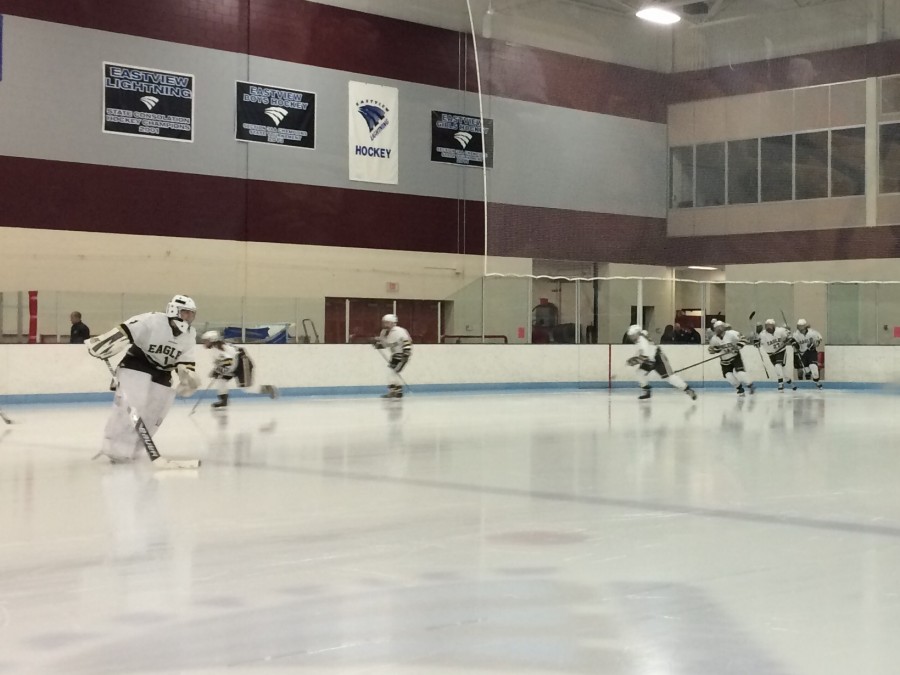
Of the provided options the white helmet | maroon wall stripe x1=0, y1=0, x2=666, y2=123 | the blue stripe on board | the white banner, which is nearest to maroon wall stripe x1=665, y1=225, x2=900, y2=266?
the blue stripe on board

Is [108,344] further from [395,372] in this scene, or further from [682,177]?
[682,177]

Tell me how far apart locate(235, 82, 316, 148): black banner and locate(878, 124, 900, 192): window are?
11.0 metres

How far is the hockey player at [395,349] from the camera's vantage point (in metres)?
16.8

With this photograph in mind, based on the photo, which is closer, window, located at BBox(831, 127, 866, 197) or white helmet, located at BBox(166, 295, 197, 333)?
white helmet, located at BBox(166, 295, 197, 333)

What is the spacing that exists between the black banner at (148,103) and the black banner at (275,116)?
0.98m

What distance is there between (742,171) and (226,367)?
13.0 meters

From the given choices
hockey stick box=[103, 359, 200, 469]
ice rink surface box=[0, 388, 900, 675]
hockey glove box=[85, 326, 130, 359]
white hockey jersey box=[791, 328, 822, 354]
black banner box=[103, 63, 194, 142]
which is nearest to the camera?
ice rink surface box=[0, 388, 900, 675]

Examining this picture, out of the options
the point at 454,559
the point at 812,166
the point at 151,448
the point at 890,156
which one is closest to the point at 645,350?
the point at 812,166

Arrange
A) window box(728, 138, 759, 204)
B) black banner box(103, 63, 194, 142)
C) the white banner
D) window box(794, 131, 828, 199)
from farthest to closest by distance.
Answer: window box(728, 138, 759, 204) < window box(794, 131, 828, 199) < the white banner < black banner box(103, 63, 194, 142)

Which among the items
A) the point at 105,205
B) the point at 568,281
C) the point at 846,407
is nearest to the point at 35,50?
the point at 105,205

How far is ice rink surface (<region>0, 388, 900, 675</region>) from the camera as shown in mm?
3076

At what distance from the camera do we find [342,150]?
20531mm

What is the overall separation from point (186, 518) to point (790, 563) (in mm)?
2837

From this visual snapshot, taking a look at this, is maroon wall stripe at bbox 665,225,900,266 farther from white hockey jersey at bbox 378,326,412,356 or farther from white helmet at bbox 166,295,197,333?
white helmet at bbox 166,295,197,333
